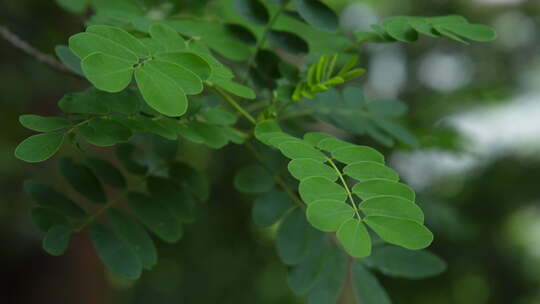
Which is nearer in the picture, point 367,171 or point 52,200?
point 367,171

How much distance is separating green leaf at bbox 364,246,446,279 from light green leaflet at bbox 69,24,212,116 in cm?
55

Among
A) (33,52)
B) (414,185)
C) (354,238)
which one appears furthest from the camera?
(414,185)

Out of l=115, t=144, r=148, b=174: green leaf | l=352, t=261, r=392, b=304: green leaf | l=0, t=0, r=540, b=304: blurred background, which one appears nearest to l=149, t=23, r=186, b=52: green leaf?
l=115, t=144, r=148, b=174: green leaf

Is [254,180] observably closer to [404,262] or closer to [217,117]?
[217,117]

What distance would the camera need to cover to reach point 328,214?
70 centimetres

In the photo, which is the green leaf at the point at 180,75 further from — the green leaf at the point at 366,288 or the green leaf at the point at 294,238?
the green leaf at the point at 366,288

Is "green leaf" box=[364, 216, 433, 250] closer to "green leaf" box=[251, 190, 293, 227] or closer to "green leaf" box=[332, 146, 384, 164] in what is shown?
"green leaf" box=[332, 146, 384, 164]

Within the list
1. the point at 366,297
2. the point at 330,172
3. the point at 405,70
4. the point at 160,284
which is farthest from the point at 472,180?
the point at 160,284

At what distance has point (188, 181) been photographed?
105 cm

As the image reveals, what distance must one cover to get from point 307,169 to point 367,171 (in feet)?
0.31

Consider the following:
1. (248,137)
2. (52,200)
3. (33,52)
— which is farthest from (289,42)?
(33,52)

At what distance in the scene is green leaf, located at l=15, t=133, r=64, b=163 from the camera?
77 cm

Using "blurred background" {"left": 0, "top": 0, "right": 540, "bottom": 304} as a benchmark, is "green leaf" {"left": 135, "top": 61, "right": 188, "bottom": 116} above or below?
above

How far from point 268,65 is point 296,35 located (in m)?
0.09
